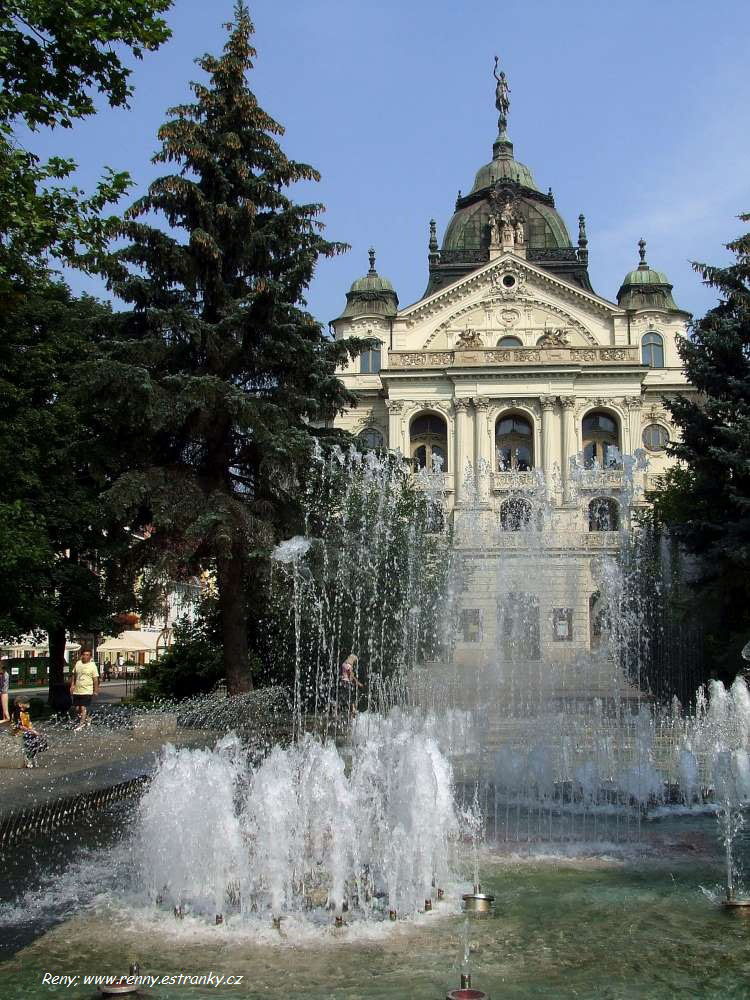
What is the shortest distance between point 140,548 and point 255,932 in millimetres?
12634

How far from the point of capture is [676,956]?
6180 millimetres

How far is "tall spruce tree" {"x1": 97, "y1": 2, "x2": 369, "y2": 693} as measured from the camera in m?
18.0

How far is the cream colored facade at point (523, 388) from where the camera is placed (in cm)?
4544

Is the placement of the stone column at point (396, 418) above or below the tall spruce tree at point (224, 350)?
above

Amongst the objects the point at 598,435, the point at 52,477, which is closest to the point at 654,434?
the point at 598,435

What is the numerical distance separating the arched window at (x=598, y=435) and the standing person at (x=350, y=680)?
30754 millimetres

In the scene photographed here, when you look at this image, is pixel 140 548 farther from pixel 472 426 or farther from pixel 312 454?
pixel 472 426

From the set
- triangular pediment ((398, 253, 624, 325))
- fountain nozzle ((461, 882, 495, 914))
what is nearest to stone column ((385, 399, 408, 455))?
triangular pediment ((398, 253, 624, 325))

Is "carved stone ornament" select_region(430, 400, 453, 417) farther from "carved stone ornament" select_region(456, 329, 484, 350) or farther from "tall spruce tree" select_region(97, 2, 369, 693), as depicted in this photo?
"tall spruce tree" select_region(97, 2, 369, 693)

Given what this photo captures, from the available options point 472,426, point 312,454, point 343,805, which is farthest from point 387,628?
point 472,426

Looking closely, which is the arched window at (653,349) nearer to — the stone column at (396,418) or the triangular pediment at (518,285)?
the triangular pediment at (518,285)

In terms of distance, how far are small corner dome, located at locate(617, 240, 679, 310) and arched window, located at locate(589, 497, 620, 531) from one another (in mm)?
11344

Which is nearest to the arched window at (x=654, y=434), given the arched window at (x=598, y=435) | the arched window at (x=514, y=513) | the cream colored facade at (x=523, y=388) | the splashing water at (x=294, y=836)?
the cream colored facade at (x=523, y=388)

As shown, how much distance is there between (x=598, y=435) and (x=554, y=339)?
520 centimetres
